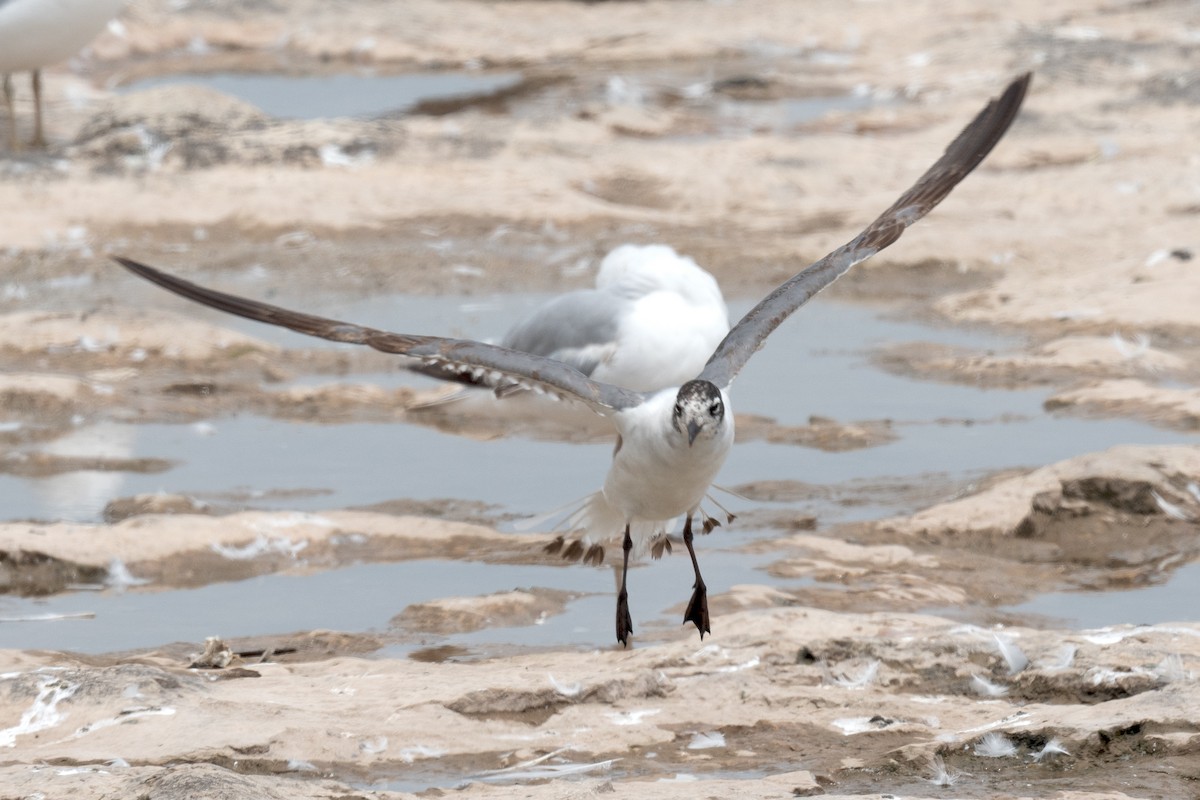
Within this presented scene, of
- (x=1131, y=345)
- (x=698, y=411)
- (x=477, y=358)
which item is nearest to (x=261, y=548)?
(x=477, y=358)

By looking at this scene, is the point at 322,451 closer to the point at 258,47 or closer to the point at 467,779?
the point at 467,779

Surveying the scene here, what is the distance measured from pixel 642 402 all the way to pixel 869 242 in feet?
4.00

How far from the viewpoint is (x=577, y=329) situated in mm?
6699

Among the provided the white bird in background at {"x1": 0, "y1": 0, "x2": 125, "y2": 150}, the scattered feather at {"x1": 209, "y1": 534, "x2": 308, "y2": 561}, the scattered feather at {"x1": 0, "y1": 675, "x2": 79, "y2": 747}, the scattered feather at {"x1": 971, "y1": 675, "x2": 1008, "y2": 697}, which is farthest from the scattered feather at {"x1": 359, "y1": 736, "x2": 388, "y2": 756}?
the white bird in background at {"x1": 0, "y1": 0, "x2": 125, "y2": 150}

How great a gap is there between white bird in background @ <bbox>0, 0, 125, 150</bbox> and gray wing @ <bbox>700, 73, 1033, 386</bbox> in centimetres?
716

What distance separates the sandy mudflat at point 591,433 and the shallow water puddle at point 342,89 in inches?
13.1

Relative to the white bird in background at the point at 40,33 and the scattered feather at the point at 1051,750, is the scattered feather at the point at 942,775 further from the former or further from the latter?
the white bird in background at the point at 40,33

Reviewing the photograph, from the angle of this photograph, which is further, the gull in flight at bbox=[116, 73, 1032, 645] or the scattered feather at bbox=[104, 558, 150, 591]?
the scattered feather at bbox=[104, 558, 150, 591]

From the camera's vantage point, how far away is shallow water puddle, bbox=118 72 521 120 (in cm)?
1448

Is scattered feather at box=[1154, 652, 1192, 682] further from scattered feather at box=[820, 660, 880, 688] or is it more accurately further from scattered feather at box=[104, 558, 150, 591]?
scattered feather at box=[104, 558, 150, 591]

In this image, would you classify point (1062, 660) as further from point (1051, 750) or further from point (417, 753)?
point (417, 753)

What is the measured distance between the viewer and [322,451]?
7664 mm

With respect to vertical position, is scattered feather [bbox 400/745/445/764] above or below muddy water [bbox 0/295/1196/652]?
below

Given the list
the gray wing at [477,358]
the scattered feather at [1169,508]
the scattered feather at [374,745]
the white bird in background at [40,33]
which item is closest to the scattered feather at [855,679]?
the gray wing at [477,358]
